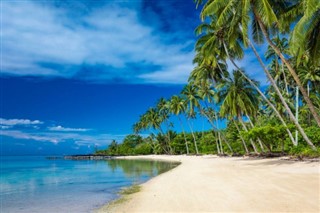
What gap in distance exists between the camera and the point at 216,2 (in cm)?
1761

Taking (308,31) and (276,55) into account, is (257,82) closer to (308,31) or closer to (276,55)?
(276,55)

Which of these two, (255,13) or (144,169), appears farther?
(144,169)

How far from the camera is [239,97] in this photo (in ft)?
98.7

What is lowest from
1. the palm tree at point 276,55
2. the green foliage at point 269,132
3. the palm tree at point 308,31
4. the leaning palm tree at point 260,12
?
the green foliage at point 269,132

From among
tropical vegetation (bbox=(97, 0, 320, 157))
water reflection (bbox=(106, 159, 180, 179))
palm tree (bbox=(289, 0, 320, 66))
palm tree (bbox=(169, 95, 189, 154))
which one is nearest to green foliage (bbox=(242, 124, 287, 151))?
tropical vegetation (bbox=(97, 0, 320, 157))

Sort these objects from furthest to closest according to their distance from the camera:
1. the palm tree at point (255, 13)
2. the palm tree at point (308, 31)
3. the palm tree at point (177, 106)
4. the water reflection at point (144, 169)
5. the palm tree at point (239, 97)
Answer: the palm tree at point (177, 106) → the palm tree at point (239, 97) → the water reflection at point (144, 169) → the palm tree at point (255, 13) → the palm tree at point (308, 31)

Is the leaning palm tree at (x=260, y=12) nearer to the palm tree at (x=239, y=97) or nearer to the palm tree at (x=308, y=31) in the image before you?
the palm tree at (x=308, y=31)

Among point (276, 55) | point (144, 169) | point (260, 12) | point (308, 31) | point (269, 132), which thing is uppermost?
point (276, 55)

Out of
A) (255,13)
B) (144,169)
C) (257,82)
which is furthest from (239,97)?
(255,13)

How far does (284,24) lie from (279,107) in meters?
22.1

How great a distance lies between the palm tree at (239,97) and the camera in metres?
30.5

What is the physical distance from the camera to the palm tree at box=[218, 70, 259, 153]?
30.5 metres

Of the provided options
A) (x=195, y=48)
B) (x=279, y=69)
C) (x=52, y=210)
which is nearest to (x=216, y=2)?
(x=195, y=48)

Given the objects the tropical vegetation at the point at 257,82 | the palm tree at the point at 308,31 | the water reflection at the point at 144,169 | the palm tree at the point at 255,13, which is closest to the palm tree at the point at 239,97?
the tropical vegetation at the point at 257,82
